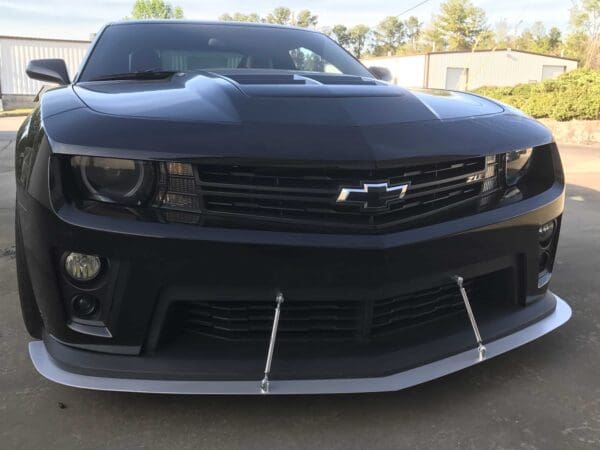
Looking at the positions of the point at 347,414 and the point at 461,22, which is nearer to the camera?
the point at 347,414

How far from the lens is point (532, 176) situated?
2.23 meters

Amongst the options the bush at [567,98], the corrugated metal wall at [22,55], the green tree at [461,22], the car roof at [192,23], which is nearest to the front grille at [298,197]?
the car roof at [192,23]

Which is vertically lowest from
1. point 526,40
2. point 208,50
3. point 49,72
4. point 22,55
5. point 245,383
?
point 245,383

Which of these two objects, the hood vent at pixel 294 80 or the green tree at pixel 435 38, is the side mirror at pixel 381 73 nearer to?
the hood vent at pixel 294 80

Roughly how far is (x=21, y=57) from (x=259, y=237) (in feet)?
86.7

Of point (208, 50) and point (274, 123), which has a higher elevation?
point (208, 50)

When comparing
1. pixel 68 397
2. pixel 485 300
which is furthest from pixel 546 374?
pixel 68 397

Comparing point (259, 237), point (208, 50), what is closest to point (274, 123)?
point (259, 237)

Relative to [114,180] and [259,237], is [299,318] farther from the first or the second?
[114,180]

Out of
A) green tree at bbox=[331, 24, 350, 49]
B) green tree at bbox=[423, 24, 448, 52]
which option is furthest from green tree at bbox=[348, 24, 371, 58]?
green tree at bbox=[423, 24, 448, 52]

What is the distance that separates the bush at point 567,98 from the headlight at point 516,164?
10.2 metres

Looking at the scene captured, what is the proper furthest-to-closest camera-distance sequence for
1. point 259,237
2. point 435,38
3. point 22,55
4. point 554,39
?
point 554,39
point 435,38
point 22,55
point 259,237

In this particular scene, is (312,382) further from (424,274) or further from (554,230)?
(554,230)

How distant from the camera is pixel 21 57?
949 inches
